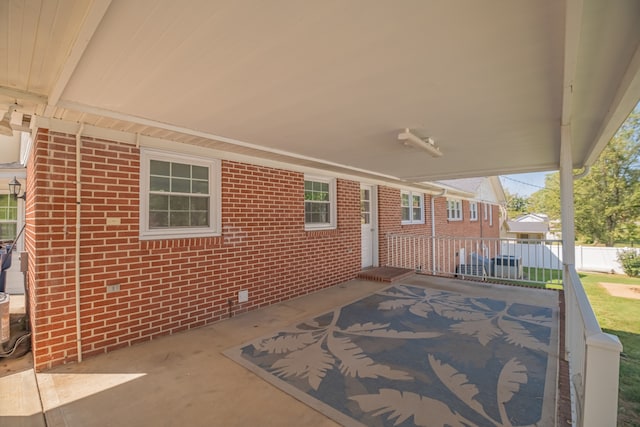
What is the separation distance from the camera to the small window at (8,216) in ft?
22.2

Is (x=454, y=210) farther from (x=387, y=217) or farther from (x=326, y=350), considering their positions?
(x=326, y=350)

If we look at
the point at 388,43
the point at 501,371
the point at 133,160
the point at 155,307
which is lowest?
the point at 501,371

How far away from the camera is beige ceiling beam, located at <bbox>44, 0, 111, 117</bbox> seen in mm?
1458

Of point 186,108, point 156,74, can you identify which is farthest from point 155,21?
point 186,108

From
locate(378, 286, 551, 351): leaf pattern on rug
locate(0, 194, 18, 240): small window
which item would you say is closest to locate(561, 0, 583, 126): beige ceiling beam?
locate(378, 286, 551, 351): leaf pattern on rug

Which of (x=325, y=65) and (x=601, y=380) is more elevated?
(x=325, y=65)

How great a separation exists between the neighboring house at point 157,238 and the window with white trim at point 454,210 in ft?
27.7

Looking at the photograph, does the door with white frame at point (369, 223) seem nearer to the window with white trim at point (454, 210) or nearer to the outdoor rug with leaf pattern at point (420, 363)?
the outdoor rug with leaf pattern at point (420, 363)

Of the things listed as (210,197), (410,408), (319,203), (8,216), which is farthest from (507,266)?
(8,216)

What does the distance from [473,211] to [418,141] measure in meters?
14.5

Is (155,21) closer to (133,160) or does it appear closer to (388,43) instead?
(388,43)

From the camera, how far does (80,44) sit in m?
1.75

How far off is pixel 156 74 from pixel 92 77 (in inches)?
20.9

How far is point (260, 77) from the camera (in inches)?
89.0
